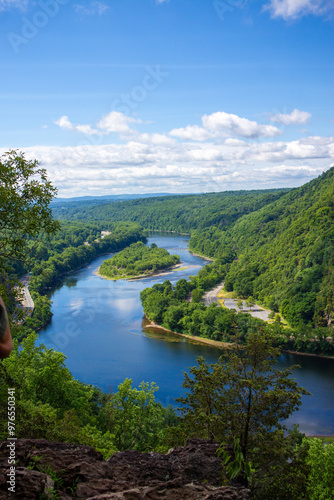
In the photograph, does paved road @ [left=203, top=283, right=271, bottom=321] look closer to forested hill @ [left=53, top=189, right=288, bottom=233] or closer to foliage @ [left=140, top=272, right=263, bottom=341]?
foliage @ [left=140, top=272, right=263, bottom=341]

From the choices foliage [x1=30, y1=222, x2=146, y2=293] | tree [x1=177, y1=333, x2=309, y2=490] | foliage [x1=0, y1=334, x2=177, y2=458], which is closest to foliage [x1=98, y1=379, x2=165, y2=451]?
foliage [x1=0, y1=334, x2=177, y2=458]

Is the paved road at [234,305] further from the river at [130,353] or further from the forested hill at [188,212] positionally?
the forested hill at [188,212]

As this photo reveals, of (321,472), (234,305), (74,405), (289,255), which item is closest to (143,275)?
(234,305)

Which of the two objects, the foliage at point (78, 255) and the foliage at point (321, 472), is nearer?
the foliage at point (321, 472)

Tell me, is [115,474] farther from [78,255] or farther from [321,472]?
[78,255]

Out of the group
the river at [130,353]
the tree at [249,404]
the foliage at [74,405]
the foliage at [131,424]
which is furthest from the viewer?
the river at [130,353]

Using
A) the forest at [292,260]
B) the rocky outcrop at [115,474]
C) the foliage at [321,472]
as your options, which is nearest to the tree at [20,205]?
the rocky outcrop at [115,474]
